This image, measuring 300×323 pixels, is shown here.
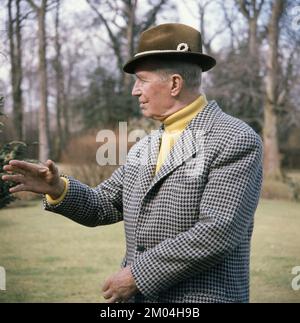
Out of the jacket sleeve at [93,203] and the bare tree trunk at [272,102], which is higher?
the bare tree trunk at [272,102]

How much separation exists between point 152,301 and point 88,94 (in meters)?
9.72

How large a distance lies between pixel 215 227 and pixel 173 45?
0.45 m

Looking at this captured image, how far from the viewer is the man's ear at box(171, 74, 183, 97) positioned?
4.11 feet

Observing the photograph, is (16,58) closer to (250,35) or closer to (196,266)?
(250,35)

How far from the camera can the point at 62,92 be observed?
412 inches

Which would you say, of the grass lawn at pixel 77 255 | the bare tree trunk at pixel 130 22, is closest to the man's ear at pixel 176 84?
the grass lawn at pixel 77 255

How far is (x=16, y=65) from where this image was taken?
7031 millimetres

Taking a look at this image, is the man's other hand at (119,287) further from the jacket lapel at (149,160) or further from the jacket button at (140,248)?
the jacket lapel at (149,160)

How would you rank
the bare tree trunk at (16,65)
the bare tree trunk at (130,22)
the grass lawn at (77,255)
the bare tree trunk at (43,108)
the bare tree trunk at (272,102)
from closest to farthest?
1. the grass lawn at (77,255)
2. the bare tree trunk at (16,65)
3. the bare tree trunk at (43,108)
4. the bare tree trunk at (272,102)
5. the bare tree trunk at (130,22)

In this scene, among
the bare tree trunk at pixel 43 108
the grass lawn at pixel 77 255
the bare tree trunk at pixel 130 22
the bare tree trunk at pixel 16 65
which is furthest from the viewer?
the bare tree trunk at pixel 130 22

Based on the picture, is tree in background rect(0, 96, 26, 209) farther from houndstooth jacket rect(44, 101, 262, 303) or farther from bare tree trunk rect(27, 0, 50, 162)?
bare tree trunk rect(27, 0, 50, 162)

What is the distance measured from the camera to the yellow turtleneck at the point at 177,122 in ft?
4.19

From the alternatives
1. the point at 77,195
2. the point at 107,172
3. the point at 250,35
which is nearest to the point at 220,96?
the point at 250,35

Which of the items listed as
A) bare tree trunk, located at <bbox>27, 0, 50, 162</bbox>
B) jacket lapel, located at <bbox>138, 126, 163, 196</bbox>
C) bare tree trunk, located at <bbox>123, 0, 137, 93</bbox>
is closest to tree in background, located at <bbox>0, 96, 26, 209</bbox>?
jacket lapel, located at <bbox>138, 126, 163, 196</bbox>
